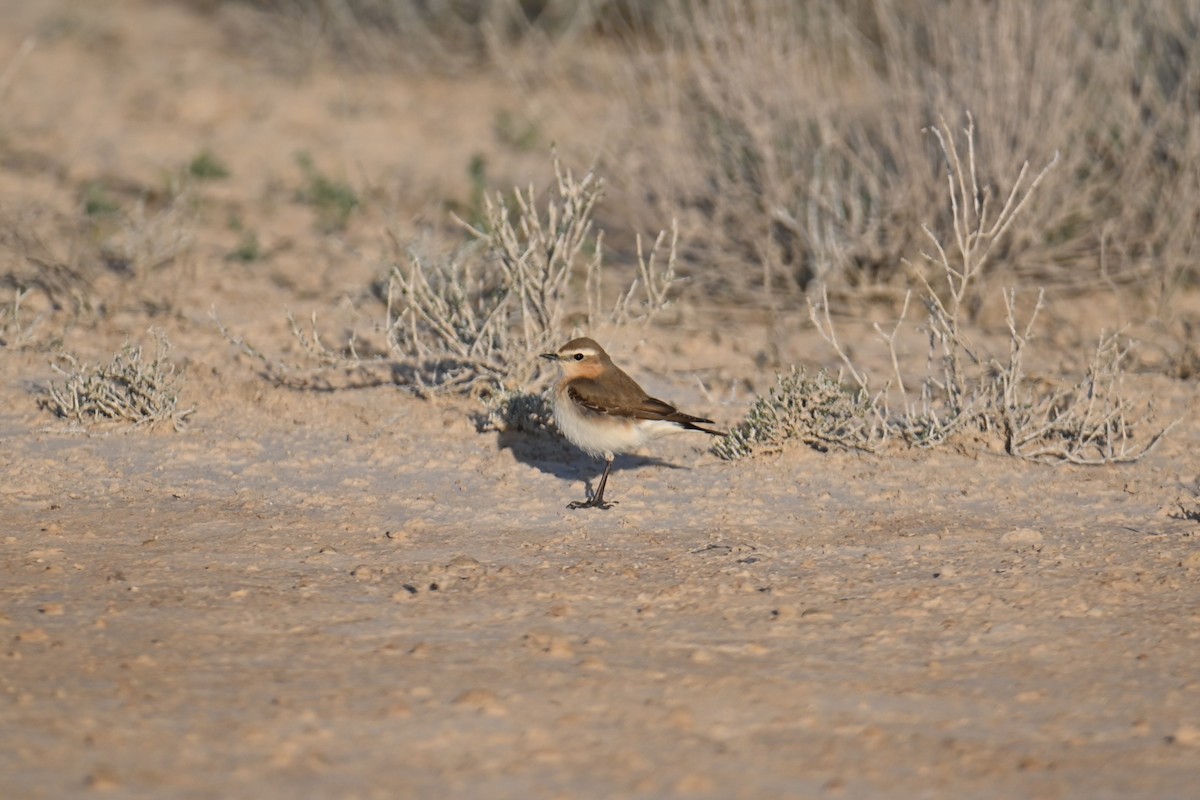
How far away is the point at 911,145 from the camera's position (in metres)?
8.84

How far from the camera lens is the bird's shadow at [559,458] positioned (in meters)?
6.91

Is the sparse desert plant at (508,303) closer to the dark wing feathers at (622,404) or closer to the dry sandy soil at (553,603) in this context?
the dry sandy soil at (553,603)

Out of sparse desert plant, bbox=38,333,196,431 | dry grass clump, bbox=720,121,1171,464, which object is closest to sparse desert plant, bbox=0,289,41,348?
sparse desert plant, bbox=38,333,196,431

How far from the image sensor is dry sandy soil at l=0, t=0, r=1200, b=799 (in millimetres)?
3982

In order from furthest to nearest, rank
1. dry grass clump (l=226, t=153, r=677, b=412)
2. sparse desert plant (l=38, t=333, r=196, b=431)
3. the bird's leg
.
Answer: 1. dry grass clump (l=226, t=153, r=677, b=412)
2. sparse desert plant (l=38, t=333, r=196, b=431)
3. the bird's leg

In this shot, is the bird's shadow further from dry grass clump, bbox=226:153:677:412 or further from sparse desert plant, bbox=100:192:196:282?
sparse desert plant, bbox=100:192:196:282

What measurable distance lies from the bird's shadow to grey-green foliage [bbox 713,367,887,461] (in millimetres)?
334

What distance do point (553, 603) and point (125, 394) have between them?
2.82 meters

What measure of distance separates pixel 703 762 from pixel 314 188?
7.82 m

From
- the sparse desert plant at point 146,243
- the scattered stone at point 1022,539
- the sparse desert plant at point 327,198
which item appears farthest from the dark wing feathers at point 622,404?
the sparse desert plant at point 327,198

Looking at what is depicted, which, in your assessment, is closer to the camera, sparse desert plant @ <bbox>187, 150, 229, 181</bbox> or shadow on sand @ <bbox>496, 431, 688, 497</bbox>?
shadow on sand @ <bbox>496, 431, 688, 497</bbox>

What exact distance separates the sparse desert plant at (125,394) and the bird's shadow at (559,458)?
1487 mm

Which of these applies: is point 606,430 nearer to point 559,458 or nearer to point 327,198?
point 559,458

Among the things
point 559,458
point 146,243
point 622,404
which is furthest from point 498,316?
point 146,243
